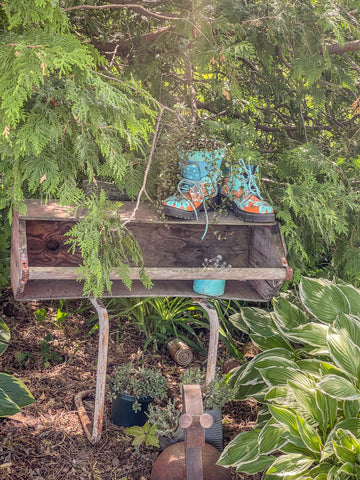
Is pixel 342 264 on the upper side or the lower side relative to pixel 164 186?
lower

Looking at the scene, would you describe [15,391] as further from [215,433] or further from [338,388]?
[338,388]

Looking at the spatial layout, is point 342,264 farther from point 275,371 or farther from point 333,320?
point 275,371

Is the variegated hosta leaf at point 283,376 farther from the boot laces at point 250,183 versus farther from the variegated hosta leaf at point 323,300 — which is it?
the boot laces at point 250,183

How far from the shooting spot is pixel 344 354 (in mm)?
1936

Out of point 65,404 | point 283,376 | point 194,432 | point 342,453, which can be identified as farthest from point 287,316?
point 65,404

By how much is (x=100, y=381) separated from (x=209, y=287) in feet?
2.03

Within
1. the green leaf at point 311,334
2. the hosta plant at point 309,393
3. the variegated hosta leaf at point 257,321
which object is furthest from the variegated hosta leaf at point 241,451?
the variegated hosta leaf at point 257,321

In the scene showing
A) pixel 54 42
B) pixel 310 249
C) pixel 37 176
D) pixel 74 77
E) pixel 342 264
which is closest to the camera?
pixel 54 42

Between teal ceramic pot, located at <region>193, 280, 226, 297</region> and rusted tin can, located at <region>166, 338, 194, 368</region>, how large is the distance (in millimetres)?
691

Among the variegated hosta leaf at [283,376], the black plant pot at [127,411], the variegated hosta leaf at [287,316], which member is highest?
the variegated hosta leaf at [287,316]

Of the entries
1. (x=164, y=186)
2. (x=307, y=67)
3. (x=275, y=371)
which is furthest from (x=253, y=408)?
(x=307, y=67)

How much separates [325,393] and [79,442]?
113 centimetres

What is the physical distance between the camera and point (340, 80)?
236 cm

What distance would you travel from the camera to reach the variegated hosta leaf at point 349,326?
82.1 inches
